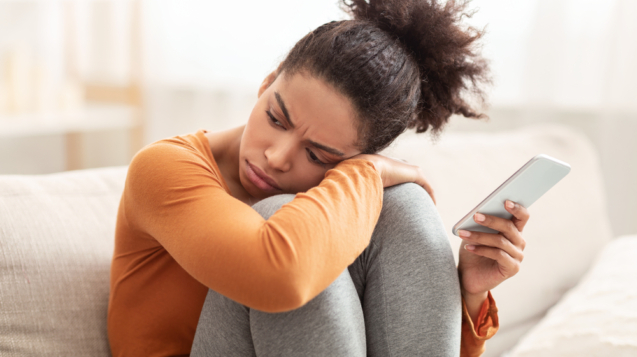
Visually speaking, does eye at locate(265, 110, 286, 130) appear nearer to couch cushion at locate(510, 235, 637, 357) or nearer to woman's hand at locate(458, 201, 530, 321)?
woman's hand at locate(458, 201, 530, 321)

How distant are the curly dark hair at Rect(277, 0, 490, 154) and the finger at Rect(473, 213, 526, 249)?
8.1 inches

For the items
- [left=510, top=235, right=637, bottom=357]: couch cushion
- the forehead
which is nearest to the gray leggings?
the forehead

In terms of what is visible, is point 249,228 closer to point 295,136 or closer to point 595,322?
point 295,136

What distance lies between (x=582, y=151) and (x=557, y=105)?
35cm

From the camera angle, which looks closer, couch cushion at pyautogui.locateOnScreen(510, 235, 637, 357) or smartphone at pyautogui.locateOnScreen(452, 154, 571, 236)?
smartphone at pyautogui.locateOnScreen(452, 154, 571, 236)

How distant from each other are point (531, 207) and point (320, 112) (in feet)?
2.66

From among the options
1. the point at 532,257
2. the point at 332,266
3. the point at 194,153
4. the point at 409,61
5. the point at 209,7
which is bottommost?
the point at 532,257

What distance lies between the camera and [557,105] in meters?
1.93

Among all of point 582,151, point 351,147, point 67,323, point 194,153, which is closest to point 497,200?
point 351,147

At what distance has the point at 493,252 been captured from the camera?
2.66ft

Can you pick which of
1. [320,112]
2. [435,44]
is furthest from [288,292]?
[435,44]

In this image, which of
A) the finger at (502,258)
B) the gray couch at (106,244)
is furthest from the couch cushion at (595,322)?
the finger at (502,258)

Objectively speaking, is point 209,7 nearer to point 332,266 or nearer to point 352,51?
point 352,51

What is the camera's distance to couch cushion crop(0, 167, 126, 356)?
77 centimetres
